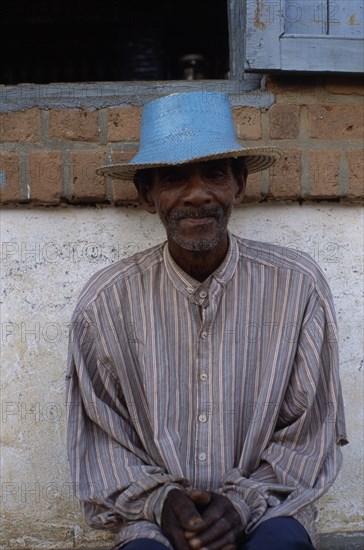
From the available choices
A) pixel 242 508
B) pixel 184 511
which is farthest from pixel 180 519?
Result: pixel 242 508

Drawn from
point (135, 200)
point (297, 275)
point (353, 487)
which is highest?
point (135, 200)

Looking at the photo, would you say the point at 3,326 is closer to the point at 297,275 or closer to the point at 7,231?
the point at 7,231

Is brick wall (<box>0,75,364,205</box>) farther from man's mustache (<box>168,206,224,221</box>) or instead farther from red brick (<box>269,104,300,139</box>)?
man's mustache (<box>168,206,224,221</box>)

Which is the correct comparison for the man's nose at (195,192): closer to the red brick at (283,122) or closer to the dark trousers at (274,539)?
the red brick at (283,122)

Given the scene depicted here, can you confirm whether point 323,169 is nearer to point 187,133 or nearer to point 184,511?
point 187,133

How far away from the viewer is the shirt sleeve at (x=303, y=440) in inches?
94.2

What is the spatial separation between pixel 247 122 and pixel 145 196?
490 millimetres

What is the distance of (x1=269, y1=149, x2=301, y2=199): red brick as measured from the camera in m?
2.98

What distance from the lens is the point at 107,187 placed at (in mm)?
2967

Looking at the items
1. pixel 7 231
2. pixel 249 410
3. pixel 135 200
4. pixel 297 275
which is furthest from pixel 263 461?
pixel 7 231

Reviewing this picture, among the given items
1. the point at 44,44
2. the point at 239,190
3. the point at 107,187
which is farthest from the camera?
the point at 44,44

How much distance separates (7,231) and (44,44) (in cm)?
352

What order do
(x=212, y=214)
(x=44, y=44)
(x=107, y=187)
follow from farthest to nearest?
(x=44, y=44)
(x=107, y=187)
(x=212, y=214)

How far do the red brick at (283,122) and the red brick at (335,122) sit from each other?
6cm
